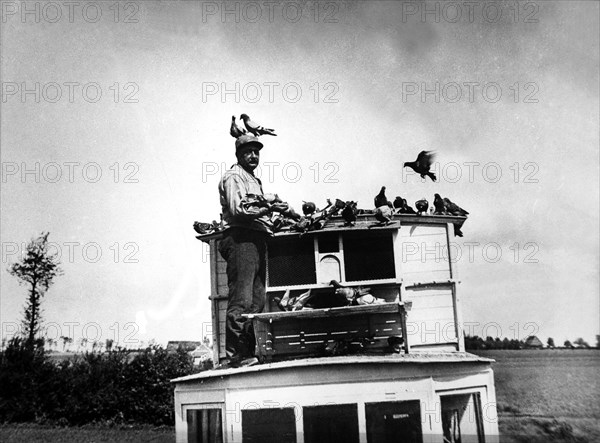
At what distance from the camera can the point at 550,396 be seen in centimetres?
1185

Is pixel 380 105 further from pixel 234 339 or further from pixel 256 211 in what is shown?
pixel 234 339

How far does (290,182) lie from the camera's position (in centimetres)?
827

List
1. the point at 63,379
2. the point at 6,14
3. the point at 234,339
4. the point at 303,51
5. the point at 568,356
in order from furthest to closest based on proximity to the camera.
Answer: the point at 63,379, the point at 568,356, the point at 6,14, the point at 303,51, the point at 234,339

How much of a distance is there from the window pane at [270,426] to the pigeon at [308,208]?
9.36 ft

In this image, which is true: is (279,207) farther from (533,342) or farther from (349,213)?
(533,342)

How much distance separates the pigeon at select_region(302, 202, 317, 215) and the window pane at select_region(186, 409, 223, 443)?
2816 mm

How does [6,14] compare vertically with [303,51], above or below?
above

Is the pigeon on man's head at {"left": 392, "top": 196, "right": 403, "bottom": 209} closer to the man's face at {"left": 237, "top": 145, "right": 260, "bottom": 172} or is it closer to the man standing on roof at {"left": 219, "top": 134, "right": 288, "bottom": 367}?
the man standing on roof at {"left": 219, "top": 134, "right": 288, "bottom": 367}

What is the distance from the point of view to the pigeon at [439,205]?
27.5ft

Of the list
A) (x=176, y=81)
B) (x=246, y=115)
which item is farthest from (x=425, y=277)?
(x=176, y=81)

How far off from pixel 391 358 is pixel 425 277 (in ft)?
6.55

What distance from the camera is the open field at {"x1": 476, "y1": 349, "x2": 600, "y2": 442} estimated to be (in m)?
9.71

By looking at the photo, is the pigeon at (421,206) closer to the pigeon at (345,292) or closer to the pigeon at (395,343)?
the pigeon at (345,292)

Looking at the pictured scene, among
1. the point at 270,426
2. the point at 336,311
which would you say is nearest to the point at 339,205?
the point at 336,311
